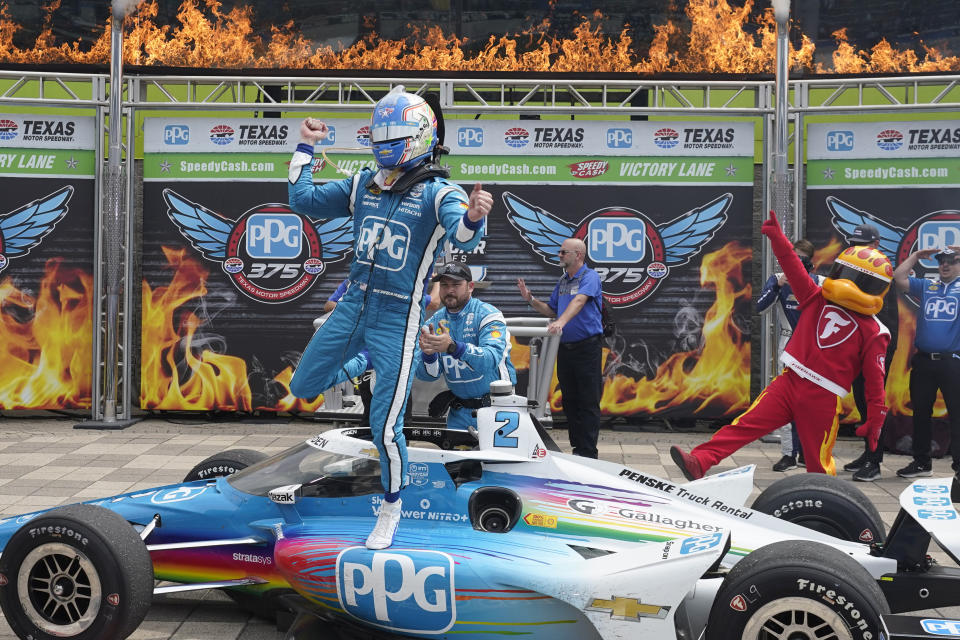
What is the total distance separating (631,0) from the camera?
13.1m

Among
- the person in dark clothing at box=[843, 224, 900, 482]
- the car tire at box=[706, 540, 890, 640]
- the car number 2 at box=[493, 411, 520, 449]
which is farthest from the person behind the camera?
the person in dark clothing at box=[843, 224, 900, 482]

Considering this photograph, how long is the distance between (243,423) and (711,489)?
7.15 metres

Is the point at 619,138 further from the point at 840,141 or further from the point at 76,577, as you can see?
the point at 76,577

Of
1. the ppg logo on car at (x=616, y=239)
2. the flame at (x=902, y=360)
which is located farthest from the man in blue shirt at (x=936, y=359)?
the ppg logo on car at (x=616, y=239)

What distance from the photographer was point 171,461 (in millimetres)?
8070

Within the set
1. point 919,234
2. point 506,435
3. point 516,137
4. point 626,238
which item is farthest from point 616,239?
point 506,435

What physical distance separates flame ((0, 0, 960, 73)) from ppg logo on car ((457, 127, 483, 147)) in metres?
2.99

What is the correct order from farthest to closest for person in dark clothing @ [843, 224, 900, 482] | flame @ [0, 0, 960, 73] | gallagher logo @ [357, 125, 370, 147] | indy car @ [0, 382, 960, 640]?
flame @ [0, 0, 960, 73] < gallagher logo @ [357, 125, 370, 147] < person in dark clothing @ [843, 224, 900, 482] < indy car @ [0, 382, 960, 640]

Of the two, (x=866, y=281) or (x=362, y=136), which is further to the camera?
(x=362, y=136)

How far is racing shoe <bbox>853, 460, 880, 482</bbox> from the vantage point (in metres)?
7.61

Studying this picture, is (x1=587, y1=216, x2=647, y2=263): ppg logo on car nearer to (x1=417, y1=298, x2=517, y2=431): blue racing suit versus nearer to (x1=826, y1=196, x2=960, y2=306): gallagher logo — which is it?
(x1=826, y1=196, x2=960, y2=306): gallagher logo

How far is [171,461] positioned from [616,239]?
197 inches

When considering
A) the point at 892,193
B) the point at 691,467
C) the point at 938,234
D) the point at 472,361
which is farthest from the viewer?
the point at 892,193

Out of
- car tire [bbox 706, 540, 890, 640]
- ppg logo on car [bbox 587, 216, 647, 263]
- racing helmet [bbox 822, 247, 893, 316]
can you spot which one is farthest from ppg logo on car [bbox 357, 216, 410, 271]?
ppg logo on car [bbox 587, 216, 647, 263]
